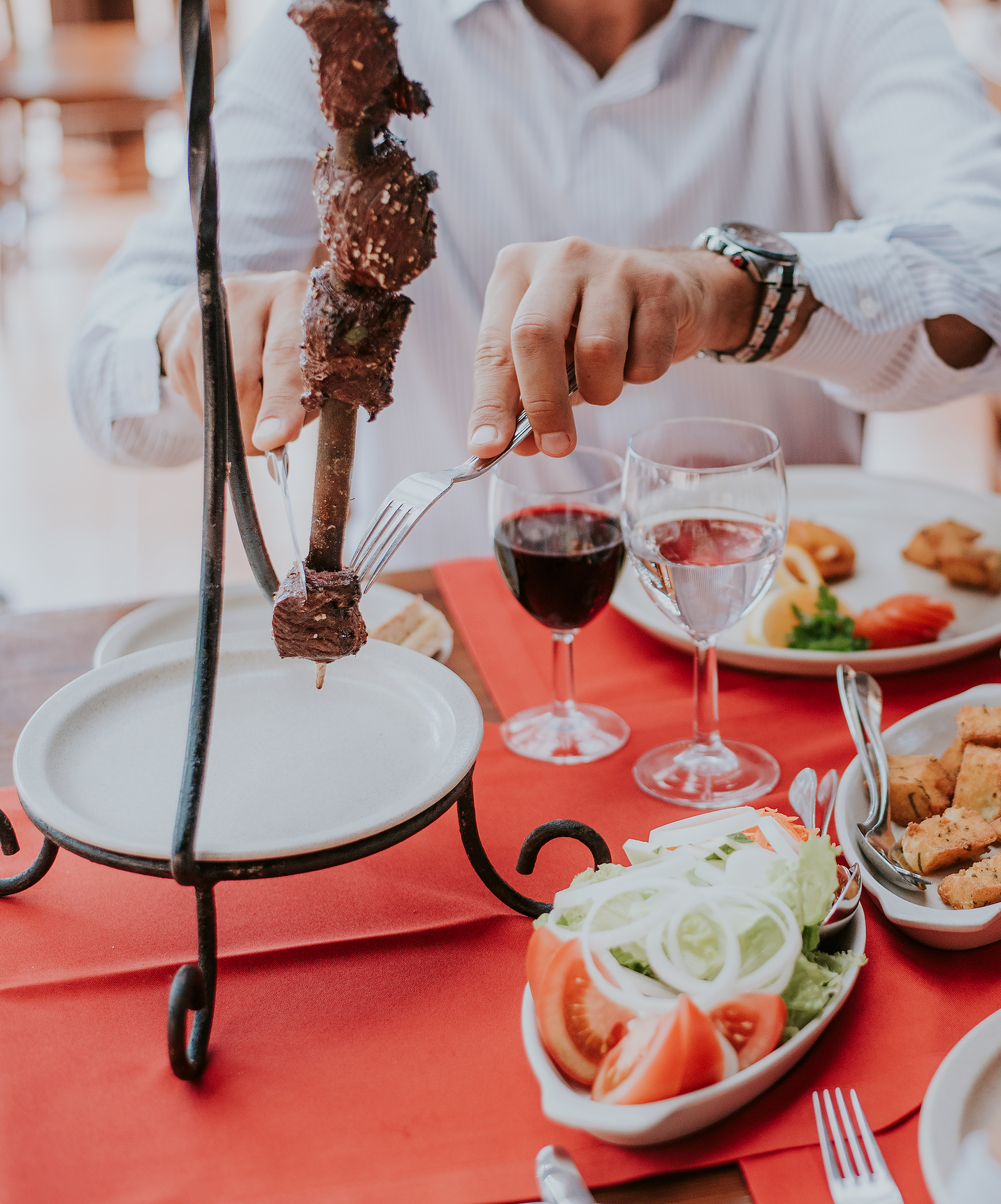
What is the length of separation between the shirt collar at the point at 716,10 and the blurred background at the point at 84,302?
551mm

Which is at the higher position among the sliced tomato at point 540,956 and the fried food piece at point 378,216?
the fried food piece at point 378,216

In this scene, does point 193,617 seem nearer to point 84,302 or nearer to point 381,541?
point 381,541

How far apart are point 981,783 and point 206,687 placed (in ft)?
1.86

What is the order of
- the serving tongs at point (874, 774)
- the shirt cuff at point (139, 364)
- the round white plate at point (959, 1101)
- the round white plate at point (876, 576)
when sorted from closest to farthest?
1. the round white plate at point (959, 1101)
2. the serving tongs at point (874, 774)
3. the round white plate at point (876, 576)
4. the shirt cuff at point (139, 364)

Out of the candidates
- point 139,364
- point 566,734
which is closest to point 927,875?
point 566,734

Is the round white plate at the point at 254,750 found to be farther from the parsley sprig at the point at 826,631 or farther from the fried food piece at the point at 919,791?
the parsley sprig at the point at 826,631

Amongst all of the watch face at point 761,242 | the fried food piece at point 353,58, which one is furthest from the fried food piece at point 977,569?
the fried food piece at point 353,58

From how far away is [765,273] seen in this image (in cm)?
121

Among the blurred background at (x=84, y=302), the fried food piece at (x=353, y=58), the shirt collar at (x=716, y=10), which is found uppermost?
the shirt collar at (x=716, y=10)

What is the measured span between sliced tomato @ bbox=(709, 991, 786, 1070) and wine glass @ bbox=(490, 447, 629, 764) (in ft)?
1.38

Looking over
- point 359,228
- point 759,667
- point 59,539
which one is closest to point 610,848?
point 759,667

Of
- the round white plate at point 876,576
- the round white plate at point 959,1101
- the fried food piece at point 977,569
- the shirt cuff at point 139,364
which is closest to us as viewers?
the round white plate at point 959,1101

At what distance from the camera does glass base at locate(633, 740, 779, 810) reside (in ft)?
2.98

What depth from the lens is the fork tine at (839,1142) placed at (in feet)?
1.79
